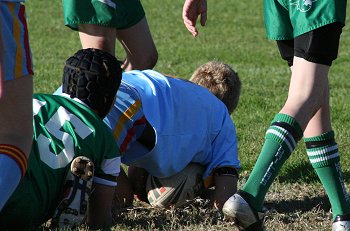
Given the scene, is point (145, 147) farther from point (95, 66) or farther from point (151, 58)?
point (151, 58)

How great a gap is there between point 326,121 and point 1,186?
179 cm

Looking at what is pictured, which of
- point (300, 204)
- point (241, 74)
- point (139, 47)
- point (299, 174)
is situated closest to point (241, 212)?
point (300, 204)

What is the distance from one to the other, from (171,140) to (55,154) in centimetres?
80

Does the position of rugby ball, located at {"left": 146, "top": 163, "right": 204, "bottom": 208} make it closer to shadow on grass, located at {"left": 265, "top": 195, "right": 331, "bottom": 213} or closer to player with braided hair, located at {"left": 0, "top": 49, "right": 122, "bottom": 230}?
shadow on grass, located at {"left": 265, "top": 195, "right": 331, "bottom": 213}

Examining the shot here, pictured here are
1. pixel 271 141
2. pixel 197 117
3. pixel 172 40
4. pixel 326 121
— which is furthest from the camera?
pixel 172 40

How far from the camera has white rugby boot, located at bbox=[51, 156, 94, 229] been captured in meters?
3.96

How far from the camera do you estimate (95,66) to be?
4223mm

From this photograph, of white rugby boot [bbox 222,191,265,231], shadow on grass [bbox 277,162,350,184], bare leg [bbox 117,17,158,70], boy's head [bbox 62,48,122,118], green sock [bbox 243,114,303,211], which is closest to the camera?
white rugby boot [bbox 222,191,265,231]

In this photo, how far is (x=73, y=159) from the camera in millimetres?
3986

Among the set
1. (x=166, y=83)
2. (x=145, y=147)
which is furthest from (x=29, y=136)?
(x=166, y=83)

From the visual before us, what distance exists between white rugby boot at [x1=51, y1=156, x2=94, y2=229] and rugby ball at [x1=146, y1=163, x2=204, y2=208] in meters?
0.79

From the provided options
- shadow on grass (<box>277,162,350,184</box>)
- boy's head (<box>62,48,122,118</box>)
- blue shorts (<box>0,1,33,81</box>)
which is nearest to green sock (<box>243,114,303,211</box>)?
boy's head (<box>62,48,122,118</box>)

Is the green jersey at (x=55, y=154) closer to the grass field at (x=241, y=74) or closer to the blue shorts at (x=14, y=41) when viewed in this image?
the grass field at (x=241, y=74)

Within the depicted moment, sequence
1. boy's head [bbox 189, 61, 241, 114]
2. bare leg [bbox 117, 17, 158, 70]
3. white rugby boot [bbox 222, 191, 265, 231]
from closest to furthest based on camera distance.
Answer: white rugby boot [bbox 222, 191, 265, 231]
boy's head [bbox 189, 61, 241, 114]
bare leg [bbox 117, 17, 158, 70]
